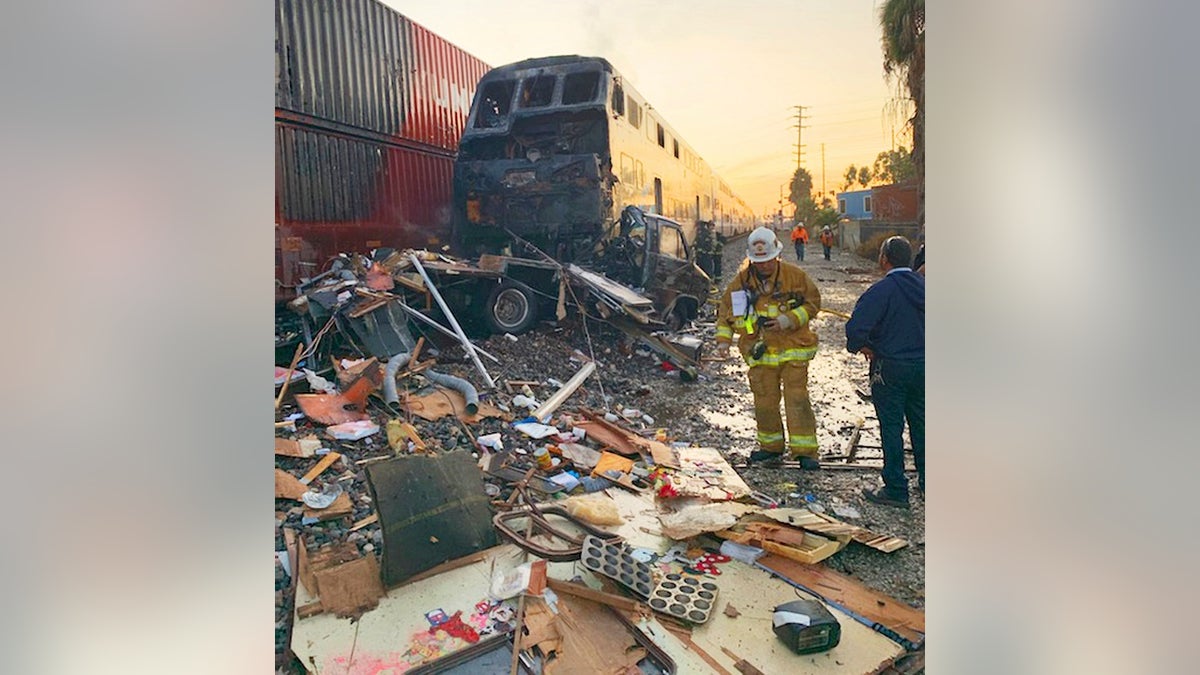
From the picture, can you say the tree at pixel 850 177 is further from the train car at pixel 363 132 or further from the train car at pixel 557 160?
the train car at pixel 363 132

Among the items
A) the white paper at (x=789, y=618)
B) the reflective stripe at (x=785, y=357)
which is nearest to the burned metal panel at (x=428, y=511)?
the white paper at (x=789, y=618)

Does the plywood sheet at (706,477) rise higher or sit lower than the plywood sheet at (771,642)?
higher

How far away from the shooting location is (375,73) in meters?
2.63

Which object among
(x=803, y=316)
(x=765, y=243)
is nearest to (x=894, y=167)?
(x=765, y=243)

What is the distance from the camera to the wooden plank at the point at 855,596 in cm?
234

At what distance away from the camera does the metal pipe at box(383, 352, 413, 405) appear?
2594 mm

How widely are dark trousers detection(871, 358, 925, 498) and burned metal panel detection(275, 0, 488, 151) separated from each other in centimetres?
210

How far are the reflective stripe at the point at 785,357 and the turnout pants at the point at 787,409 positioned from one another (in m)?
0.02

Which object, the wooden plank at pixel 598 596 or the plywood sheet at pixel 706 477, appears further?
the plywood sheet at pixel 706 477

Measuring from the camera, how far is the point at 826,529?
2514 millimetres

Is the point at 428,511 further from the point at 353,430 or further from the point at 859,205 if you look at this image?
the point at 859,205

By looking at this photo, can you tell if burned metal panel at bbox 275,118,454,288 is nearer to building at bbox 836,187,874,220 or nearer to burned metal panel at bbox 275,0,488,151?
burned metal panel at bbox 275,0,488,151
